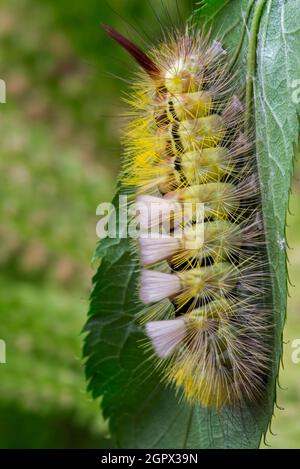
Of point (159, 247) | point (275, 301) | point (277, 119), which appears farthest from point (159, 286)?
point (277, 119)

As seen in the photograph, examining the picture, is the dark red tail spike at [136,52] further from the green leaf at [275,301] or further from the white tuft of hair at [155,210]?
the white tuft of hair at [155,210]

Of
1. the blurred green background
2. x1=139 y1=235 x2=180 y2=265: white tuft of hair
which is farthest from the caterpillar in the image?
the blurred green background

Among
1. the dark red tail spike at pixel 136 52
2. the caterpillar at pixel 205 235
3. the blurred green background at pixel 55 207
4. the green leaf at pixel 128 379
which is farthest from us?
the blurred green background at pixel 55 207

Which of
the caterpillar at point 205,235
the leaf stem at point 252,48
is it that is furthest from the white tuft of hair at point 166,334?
the leaf stem at point 252,48

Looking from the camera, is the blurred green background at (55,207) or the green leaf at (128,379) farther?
the blurred green background at (55,207)

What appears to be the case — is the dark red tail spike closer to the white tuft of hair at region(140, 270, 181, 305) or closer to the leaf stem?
the leaf stem
